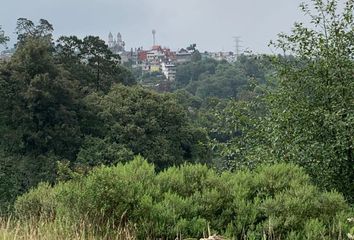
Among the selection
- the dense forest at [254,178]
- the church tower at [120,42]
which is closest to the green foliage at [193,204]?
the dense forest at [254,178]

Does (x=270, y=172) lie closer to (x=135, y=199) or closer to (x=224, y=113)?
(x=135, y=199)

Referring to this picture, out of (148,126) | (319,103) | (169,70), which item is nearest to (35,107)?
(148,126)

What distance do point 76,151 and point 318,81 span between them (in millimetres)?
20107

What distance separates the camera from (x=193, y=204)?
156 inches

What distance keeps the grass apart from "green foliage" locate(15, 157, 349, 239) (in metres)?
0.08

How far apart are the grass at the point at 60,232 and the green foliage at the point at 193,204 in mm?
76

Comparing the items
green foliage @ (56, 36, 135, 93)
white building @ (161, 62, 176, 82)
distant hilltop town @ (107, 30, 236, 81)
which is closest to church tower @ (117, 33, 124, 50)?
distant hilltop town @ (107, 30, 236, 81)

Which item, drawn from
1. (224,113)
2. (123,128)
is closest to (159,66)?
(123,128)

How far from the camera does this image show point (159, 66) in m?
95.7

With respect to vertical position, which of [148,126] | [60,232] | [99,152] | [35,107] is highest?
[35,107]

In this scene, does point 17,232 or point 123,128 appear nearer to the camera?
point 17,232

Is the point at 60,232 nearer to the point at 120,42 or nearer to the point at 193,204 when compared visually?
the point at 193,204

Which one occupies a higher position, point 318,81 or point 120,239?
point 318,81

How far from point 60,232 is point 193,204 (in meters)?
0.98
